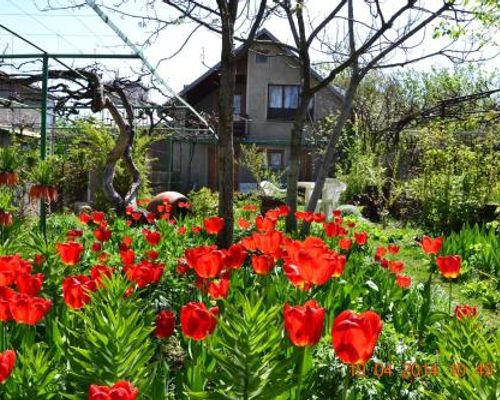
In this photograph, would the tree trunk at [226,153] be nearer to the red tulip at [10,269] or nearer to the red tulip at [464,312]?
the red tulip at [10,269]

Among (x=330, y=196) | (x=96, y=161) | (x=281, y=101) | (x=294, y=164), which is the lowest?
(x=330, y=196)

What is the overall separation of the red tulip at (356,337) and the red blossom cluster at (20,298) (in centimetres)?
97

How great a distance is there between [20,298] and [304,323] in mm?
917

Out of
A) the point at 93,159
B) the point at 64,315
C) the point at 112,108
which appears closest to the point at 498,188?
the point at 112,108

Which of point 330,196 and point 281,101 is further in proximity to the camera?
point 281,101

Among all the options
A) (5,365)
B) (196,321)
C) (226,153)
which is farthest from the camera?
(226,153)

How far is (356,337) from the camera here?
1361 millimetres

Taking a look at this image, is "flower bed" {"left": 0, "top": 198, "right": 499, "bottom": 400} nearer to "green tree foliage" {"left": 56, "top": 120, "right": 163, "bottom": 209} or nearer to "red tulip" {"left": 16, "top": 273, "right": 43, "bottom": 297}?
"red tulip" {"left": 16, "top": 273, "right": 43, "bottom": 297}

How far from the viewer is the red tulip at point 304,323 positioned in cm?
145

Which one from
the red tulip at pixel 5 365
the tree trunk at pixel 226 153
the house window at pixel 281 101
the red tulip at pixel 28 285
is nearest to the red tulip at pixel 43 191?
the tree trunk at pixel 226 153

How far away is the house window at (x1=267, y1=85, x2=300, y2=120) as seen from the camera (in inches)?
1089

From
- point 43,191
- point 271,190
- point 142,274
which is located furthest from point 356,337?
point 271,190

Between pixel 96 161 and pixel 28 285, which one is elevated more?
pixel 96 161

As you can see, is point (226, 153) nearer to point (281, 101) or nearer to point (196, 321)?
point (196, 321)
